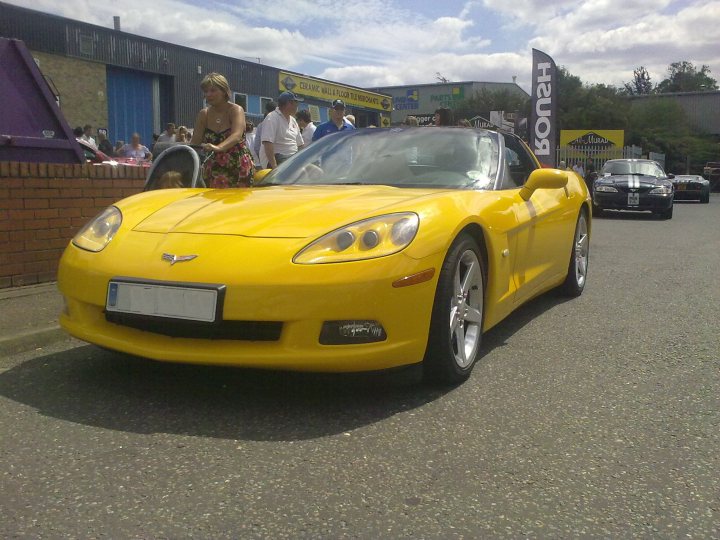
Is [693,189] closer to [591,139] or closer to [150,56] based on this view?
[591,139]

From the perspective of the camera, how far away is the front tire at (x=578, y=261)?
5.47 meters

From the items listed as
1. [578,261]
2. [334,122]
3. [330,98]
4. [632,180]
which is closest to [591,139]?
[330,98]

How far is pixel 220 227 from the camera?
312 cm

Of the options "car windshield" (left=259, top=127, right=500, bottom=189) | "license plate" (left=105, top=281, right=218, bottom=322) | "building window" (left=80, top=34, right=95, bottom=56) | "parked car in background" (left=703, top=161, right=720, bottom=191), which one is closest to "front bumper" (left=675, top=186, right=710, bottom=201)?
"parked car in background" (left=703, top=161, right=720, bottom=191)

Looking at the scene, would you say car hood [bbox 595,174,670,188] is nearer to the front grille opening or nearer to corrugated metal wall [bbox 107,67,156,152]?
corrugated metal wall [bbox 107,67,156,152]

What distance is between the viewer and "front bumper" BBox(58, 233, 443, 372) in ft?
9.02

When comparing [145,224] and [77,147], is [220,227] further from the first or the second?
[77,147]

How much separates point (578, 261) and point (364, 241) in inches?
128

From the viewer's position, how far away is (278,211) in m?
3.25

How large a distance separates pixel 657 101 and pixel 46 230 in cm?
6859

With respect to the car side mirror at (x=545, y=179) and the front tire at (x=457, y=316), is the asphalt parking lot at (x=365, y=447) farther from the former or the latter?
the car side mirror at (x=545, y=179)

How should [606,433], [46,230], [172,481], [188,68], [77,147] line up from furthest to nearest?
1. [188,68]
2. [77,147]
3. [46,230]
4. [606,433]
5. [172,481]

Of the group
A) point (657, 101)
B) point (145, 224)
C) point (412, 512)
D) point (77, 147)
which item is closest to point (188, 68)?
point (77, 147)

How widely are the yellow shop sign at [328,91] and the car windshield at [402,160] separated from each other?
2416 centimetres
